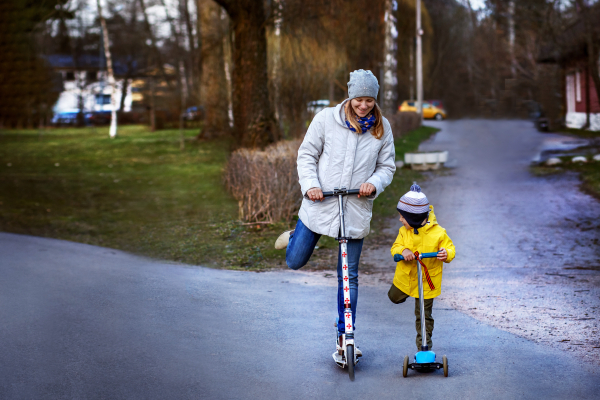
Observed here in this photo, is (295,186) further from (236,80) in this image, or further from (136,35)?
(136,35)

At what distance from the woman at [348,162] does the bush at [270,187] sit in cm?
567

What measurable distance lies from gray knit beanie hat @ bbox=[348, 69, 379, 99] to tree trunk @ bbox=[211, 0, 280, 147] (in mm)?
11249

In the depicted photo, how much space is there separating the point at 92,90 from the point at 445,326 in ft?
153

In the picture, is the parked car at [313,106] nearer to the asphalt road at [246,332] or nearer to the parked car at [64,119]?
the asphalt road at [246,332]

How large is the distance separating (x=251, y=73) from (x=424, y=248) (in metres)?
11.9

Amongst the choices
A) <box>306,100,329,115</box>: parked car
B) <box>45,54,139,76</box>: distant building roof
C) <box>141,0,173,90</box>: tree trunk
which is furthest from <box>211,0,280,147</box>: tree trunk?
<box>45,54,139,76</box>: distant building roof

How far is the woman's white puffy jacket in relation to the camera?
445cm

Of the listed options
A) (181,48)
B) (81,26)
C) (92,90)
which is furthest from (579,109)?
(81,26)

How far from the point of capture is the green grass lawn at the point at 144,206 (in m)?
9.34

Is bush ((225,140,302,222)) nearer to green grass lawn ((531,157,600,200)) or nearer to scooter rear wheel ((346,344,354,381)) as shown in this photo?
green grass lawn ((531,157,600,200))

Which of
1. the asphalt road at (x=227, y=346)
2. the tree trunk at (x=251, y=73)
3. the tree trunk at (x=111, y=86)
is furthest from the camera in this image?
the tree trunk at (x=111, y=86)

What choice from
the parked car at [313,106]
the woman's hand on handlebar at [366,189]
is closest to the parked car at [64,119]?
the parked car at [313,106]

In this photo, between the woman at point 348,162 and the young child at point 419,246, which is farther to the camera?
the woman at point 348,162

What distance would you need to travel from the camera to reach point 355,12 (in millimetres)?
17469
